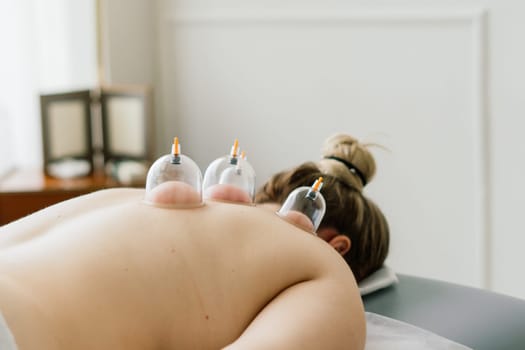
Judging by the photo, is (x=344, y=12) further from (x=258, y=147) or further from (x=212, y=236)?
(x=212, y=236)

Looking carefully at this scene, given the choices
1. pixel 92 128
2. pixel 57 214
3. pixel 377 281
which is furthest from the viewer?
pixel 92 128

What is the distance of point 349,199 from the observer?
5.56 feet

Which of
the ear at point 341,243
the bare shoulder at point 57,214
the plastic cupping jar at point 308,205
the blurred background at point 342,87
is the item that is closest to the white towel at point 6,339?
the bare shoulder at point 57,214

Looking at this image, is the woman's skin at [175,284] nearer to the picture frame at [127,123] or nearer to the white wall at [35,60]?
the picture frame at [127,123]

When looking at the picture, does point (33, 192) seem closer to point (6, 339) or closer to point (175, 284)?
point (175, 284)

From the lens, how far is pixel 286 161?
323 cm

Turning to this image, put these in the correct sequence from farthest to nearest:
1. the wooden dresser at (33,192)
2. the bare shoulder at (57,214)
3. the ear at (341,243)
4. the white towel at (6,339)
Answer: the wooden dresser at (33,192)
the ear at (341,243)
the bare shoulder at (57,214)
the white towel at (6,339)

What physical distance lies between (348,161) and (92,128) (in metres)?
1.60

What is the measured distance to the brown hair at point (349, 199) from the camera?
1685 mm

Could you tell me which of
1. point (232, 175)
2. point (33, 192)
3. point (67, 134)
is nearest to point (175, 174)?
point (232, 175)

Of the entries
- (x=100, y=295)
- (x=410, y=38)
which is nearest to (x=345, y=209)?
(x=100, y=295)

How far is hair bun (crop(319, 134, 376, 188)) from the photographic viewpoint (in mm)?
1732

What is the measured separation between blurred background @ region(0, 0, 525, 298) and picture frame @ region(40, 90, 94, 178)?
10 cm

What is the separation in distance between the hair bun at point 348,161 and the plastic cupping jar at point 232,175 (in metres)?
0.31
